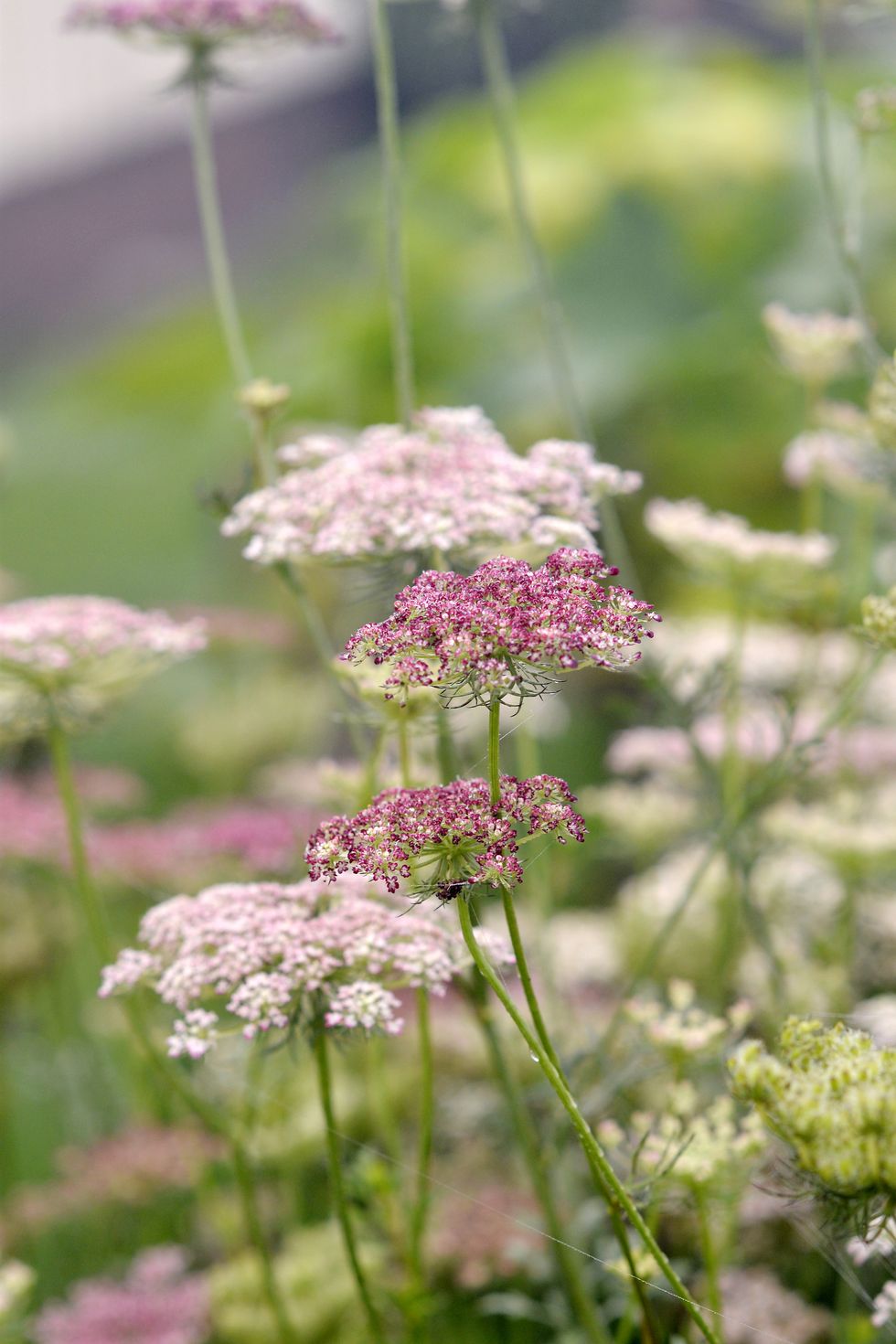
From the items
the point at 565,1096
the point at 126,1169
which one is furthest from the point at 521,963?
the point at 126,1169

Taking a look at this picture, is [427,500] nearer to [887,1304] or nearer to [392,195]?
[392,195]

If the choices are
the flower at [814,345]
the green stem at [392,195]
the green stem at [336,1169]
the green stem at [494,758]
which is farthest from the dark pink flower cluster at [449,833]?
the flower at [814,345]

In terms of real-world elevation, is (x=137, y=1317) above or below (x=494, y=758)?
below

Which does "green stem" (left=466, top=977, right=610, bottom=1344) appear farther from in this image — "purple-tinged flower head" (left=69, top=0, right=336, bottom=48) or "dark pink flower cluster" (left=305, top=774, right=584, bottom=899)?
"purple-tinged flower head" (left=69, top=0, right=336, bottom=48)

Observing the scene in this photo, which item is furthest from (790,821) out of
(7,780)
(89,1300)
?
(7,780)

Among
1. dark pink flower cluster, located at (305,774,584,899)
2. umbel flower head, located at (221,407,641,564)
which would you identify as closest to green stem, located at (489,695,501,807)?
dark pink flower cluster, located at (305,774,584,899)

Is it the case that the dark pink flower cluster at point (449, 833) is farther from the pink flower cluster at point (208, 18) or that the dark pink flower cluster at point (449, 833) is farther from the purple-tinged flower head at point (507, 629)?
the pink flower cluster at point (208, 18)
